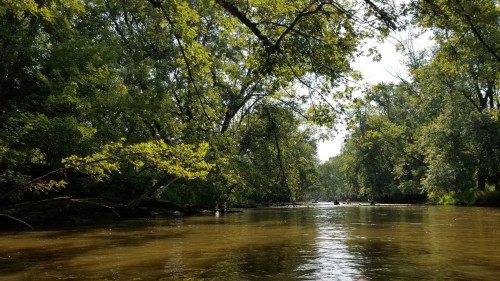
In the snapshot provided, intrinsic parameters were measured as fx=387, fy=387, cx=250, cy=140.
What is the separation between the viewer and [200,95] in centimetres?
1734

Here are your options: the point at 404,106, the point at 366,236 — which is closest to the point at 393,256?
the point at 366,236

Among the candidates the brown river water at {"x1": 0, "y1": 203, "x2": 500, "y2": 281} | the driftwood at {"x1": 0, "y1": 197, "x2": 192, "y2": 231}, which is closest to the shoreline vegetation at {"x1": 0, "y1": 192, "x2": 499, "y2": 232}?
the driftwood at {"x1": 0, "y1": 197, "x2": 192, "y2": 231}

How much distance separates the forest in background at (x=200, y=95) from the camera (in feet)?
32.4

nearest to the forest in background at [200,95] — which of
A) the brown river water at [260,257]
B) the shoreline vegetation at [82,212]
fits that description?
the shoreline vegetation at [82,212]

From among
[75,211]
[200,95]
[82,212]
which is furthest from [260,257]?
[82,212]

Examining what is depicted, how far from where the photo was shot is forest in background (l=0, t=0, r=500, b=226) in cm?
988

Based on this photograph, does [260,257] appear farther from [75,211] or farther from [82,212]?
[82,212]

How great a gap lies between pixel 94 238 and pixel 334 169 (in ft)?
440

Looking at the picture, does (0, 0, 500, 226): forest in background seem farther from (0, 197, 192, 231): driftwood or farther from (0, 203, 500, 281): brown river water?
(0, 203, 500, 281): brown river water

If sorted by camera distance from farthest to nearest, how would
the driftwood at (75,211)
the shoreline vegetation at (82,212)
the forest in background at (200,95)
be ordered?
the driftwood at (75,211) → the shoreline vegetation at (82,212) → the forest in background at (200,95)

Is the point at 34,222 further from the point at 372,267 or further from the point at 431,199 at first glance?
the point at 431,199

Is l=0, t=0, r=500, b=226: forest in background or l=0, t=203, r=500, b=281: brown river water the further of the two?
l=0, t=0, r=500, b=226: forest in background

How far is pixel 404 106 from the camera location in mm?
69250

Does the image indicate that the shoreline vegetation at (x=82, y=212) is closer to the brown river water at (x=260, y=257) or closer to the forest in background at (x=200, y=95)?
the forest in background at (x=200, y=95)
